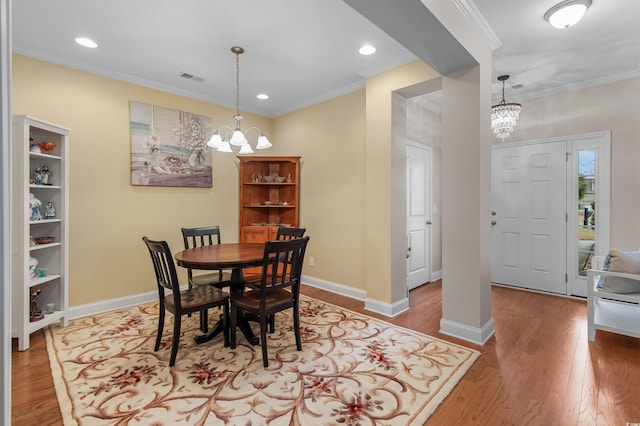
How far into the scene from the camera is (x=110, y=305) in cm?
340

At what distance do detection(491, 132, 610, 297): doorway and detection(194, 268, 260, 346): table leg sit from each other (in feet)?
12.3

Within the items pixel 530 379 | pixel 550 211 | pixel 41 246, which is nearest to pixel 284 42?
pixel 41 246

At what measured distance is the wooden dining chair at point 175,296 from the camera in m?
2.21

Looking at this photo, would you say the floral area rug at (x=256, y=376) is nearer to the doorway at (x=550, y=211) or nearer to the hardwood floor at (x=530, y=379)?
the hardwood floor at (x=530, y=379)

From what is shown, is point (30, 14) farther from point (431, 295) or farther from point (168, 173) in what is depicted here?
point (431, 295)

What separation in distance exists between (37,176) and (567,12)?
15.1ft

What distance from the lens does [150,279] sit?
3715 mm

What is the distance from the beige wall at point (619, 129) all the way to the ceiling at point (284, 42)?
0.15m

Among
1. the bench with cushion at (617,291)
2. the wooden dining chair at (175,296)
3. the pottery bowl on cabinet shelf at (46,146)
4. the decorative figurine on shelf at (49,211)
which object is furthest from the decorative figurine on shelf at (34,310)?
the bench with cushion at (617,291)

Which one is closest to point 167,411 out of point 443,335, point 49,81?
point 443,335

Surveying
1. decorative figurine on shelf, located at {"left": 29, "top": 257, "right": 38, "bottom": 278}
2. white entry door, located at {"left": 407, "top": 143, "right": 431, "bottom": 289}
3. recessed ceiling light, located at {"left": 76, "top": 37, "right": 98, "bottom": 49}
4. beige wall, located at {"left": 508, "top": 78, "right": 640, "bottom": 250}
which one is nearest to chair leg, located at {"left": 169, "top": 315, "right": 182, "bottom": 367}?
decorative figurine on shelf, located at {"left": 29, "top": 257, "right": 38, "bottom": 278}

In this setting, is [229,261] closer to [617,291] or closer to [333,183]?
[333,183]

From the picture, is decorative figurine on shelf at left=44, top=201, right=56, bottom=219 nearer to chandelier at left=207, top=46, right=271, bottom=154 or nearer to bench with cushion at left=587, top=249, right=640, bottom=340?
chandelier at left=207, top=46, right=271, bottom=154

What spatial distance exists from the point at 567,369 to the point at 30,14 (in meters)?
4.88
